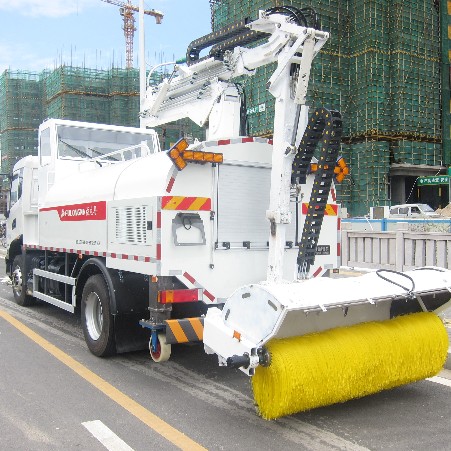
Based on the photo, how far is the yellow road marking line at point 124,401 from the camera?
164 inches

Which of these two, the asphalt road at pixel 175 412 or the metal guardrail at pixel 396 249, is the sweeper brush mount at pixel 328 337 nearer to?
the asphalt road at pixel 175 412

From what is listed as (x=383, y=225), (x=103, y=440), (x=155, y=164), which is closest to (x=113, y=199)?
(x=155, y=164)

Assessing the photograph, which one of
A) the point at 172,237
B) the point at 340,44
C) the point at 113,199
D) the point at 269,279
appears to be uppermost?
the point at 340,44

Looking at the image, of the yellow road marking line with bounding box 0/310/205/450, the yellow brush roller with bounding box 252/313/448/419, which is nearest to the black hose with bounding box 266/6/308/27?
the yellow brush roller with bounding box 252/313/448/419

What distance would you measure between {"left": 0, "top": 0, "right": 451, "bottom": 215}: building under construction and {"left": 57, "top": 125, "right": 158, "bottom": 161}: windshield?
20.1m

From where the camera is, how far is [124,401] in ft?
16.5

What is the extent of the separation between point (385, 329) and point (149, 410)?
2.12 m

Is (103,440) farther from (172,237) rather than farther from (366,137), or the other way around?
(366,137)

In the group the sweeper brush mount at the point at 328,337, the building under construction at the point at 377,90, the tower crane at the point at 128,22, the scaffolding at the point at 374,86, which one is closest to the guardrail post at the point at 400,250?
the sweeper brush mount at the point at 328,337

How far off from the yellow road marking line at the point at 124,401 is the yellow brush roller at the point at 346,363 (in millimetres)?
651

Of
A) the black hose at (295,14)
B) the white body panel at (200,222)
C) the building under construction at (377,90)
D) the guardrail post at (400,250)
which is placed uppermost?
the building under construction at (377,90)

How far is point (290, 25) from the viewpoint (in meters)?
5.65

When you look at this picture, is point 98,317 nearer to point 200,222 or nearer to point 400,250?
point 200,222

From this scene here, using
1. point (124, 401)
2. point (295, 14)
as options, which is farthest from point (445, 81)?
point (124, 401)
